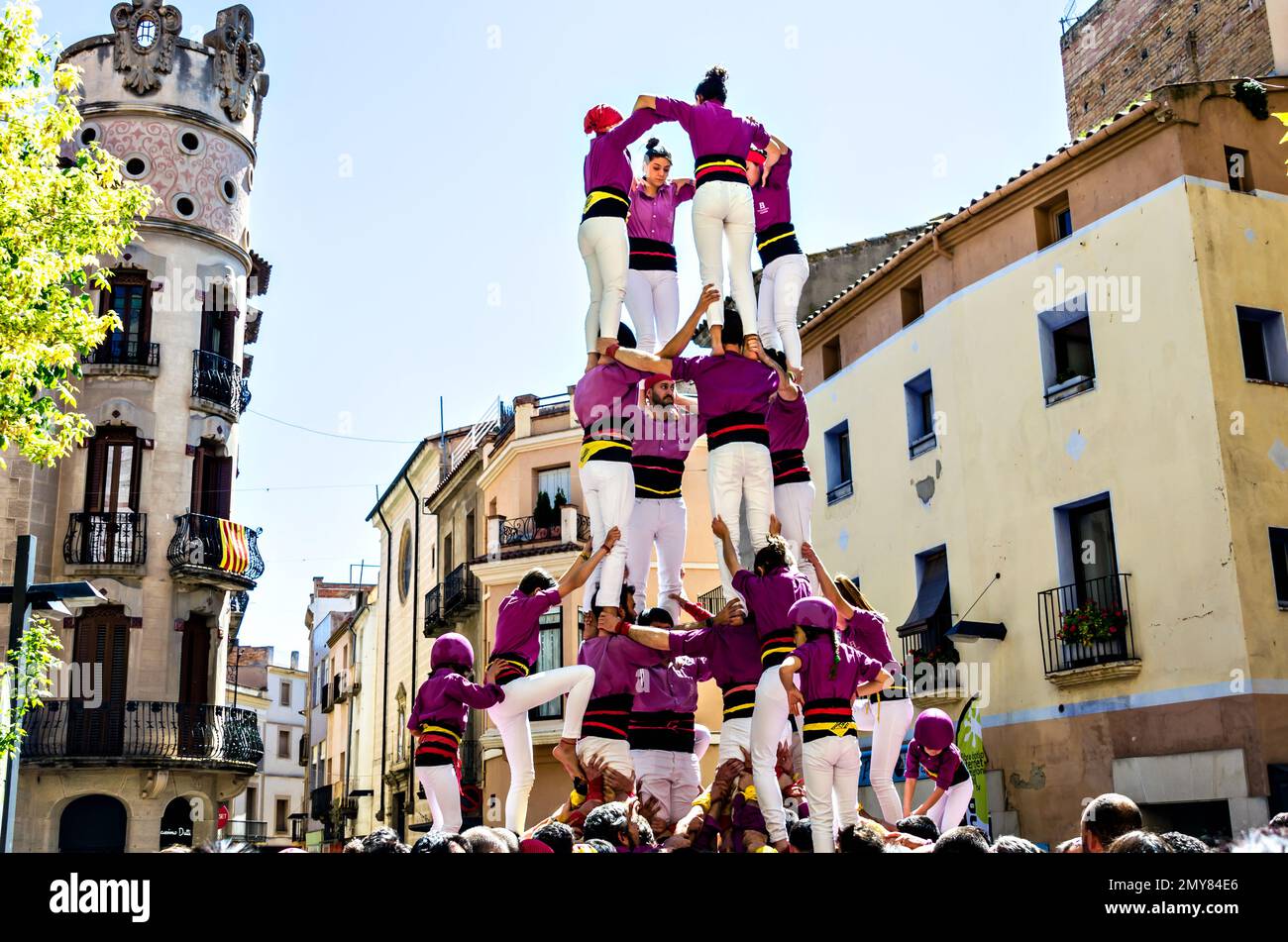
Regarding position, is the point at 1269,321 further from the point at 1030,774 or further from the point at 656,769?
the point at 656,769

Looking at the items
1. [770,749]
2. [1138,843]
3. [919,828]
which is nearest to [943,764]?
[919,828]

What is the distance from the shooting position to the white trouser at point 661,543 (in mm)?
10953

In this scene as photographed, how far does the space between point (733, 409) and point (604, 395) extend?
42.1 inches

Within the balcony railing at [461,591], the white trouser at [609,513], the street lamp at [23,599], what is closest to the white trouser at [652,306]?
the white trouser at [609,513]

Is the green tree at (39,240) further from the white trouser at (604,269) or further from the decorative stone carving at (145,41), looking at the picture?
the decorative stone carving at (145,41)

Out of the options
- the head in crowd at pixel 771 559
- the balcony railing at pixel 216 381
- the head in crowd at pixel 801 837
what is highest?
the balcony railing at pixel 216 381

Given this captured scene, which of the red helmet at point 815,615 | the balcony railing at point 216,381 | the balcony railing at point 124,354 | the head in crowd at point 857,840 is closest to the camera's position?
the head in crowd at point 857,840

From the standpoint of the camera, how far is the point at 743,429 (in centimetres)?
1082

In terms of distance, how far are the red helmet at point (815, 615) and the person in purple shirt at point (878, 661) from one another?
1.14m

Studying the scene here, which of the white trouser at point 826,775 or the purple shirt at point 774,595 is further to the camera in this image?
the purple shirt at point 774,595
